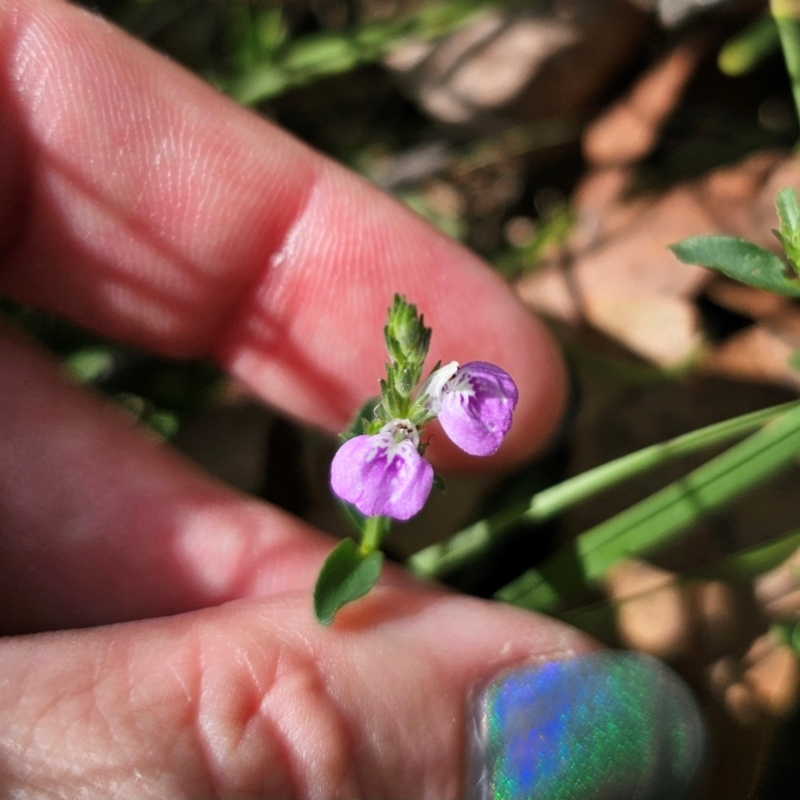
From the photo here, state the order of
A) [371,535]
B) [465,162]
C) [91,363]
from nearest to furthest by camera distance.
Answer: [371,535]
[91,363]
[465,162]

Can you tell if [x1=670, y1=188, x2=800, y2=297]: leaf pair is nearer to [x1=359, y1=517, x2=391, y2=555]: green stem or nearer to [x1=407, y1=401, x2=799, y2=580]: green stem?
[x1=407, y1=401, x2=799, y2=580]: green stem

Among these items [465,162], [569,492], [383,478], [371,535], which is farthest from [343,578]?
[465,162]

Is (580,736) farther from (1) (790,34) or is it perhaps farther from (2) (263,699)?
(1) (790,34)

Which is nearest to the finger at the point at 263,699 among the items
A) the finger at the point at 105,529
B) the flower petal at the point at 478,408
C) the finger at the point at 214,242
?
the finger at the point at 105,529

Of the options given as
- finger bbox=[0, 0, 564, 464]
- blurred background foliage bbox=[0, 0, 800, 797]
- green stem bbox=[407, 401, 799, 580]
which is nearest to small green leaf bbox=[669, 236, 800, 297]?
green stem bbox=[407, 401, 799, 580]

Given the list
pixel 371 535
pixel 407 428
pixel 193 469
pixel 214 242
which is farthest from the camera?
pixel 214 242

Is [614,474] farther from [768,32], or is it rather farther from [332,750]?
[768,32]

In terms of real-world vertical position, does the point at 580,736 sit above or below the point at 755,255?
below
